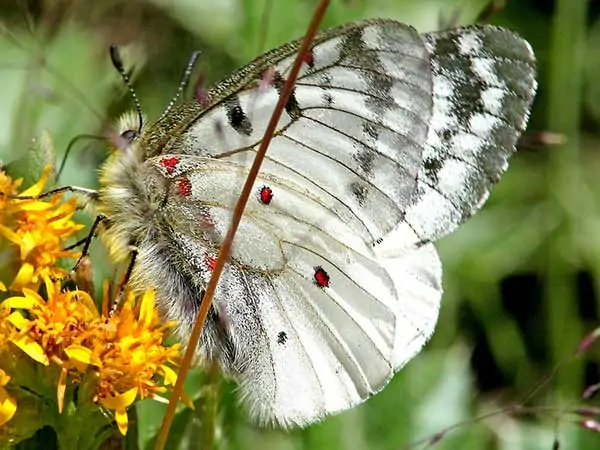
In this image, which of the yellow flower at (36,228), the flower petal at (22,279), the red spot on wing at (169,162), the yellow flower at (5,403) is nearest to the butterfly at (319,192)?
the red spot on wing at (169,162)

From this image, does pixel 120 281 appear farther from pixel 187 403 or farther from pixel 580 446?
pixel 580 446

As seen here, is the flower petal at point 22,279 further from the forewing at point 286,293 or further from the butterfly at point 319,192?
the forewing at point 286,293

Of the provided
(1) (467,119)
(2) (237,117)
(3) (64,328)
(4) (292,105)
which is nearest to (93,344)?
(3) (64,328)

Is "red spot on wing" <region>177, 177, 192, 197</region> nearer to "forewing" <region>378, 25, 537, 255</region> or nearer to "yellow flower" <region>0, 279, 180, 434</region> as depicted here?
"yellow flower" <region>0, 279, 180, 434</region>

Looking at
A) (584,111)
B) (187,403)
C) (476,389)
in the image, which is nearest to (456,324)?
(476,389)

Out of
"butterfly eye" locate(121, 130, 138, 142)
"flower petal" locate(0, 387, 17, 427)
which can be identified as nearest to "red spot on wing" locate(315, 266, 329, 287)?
"butterfly eye" locate(121, 130, 138, 142)
